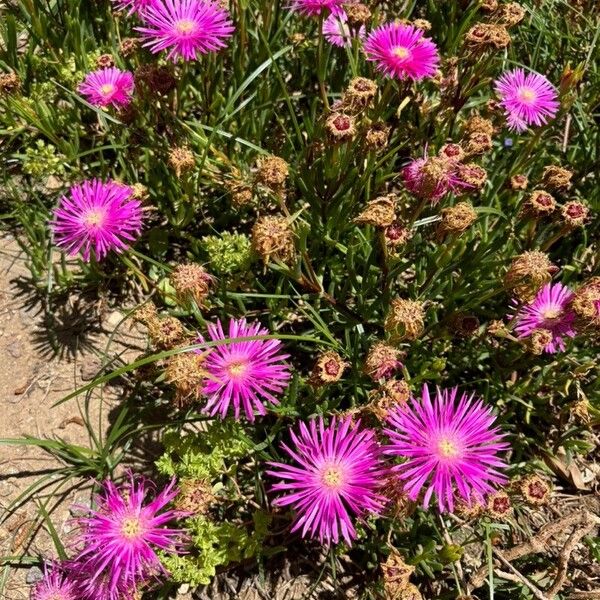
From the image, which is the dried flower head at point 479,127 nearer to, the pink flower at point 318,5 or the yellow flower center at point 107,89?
the pink flower at point 318,5

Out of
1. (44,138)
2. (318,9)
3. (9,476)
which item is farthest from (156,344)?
(44,138)

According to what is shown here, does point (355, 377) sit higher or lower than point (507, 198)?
lower

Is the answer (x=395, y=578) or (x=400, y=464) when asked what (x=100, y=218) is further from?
(x=395, y=578)

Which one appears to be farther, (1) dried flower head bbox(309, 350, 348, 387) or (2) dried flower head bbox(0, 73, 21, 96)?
(2) dried flower head bbox(0, 73, 21, 96)

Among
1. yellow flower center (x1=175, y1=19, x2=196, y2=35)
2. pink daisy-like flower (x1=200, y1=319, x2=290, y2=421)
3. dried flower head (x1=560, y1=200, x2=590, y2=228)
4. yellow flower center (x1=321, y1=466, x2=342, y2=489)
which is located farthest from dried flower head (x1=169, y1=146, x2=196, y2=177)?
dried flower head (x1=560, y1=200, x2=590, y2=228)

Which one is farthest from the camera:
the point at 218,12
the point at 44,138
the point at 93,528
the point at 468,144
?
the point at 44,138

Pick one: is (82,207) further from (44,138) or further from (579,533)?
(579,533)

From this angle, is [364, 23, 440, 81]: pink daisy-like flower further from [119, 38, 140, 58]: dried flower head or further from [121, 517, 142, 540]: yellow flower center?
[121, 517, 142, 540]: yellow flower center
